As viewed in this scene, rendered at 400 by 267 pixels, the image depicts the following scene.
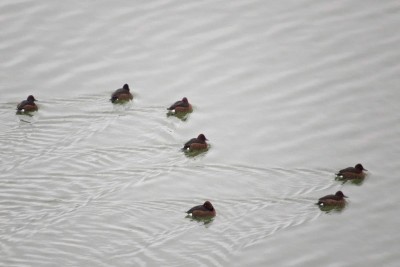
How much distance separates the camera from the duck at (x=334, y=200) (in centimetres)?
1786

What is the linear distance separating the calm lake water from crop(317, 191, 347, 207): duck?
0.53ft

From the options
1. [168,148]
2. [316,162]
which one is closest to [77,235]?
[168,148]

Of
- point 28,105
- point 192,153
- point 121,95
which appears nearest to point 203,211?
point 192,153

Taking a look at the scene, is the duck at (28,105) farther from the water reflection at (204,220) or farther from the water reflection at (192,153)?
the water reflection at (204,220)

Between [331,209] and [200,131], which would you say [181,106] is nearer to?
[200,131]

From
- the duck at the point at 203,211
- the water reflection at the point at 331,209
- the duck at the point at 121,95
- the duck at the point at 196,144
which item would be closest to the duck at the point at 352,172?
the water reflection at the point at 331,209

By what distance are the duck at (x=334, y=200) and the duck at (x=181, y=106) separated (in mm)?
3739

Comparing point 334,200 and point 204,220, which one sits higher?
point 334,200

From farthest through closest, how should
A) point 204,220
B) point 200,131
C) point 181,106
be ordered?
A: point 181,106, point 200,131, point 204,220

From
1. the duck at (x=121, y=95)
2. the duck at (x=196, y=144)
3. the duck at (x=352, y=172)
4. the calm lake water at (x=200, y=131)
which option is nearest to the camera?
the calm lake water at (x=200, y=131)

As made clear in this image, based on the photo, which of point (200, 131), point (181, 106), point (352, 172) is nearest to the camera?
point (352, 172)

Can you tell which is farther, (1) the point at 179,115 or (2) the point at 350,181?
(1) the point at 179,115

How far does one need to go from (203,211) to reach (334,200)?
7.27 feet

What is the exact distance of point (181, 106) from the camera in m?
20.6
